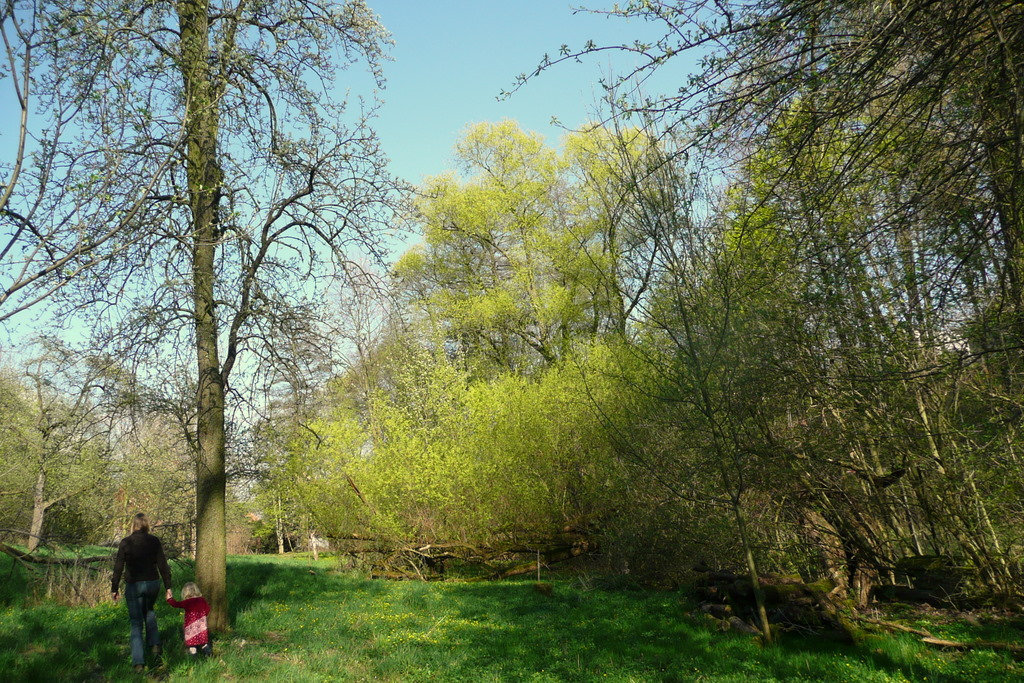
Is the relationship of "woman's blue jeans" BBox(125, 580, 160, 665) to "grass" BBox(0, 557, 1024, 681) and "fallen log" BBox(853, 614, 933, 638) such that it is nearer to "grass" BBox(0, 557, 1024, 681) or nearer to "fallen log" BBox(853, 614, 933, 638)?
"grass" BBox(0, 557, 1024, 681)

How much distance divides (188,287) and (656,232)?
5974 mm

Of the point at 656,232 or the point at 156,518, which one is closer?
the point at 656,232

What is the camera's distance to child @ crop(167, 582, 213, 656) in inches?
256

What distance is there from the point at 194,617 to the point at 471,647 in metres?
3.19

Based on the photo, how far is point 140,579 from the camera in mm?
6836

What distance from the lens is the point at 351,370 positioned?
847 centimetres

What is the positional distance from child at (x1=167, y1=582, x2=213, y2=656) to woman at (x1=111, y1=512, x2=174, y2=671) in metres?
0.36

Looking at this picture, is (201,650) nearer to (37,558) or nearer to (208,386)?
(37,558)

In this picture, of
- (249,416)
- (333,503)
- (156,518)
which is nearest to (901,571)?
(249,416)

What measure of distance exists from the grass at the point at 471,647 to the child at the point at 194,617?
0.20 metres

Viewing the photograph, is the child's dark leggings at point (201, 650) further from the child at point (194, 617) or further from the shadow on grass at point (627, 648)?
the shadow on grass at point (627, 648)

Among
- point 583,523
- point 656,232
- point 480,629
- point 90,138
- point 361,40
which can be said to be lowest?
point 480,629

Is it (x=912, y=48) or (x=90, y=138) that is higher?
(x=90, y=138)

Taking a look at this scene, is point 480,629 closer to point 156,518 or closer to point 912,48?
point 912,48
